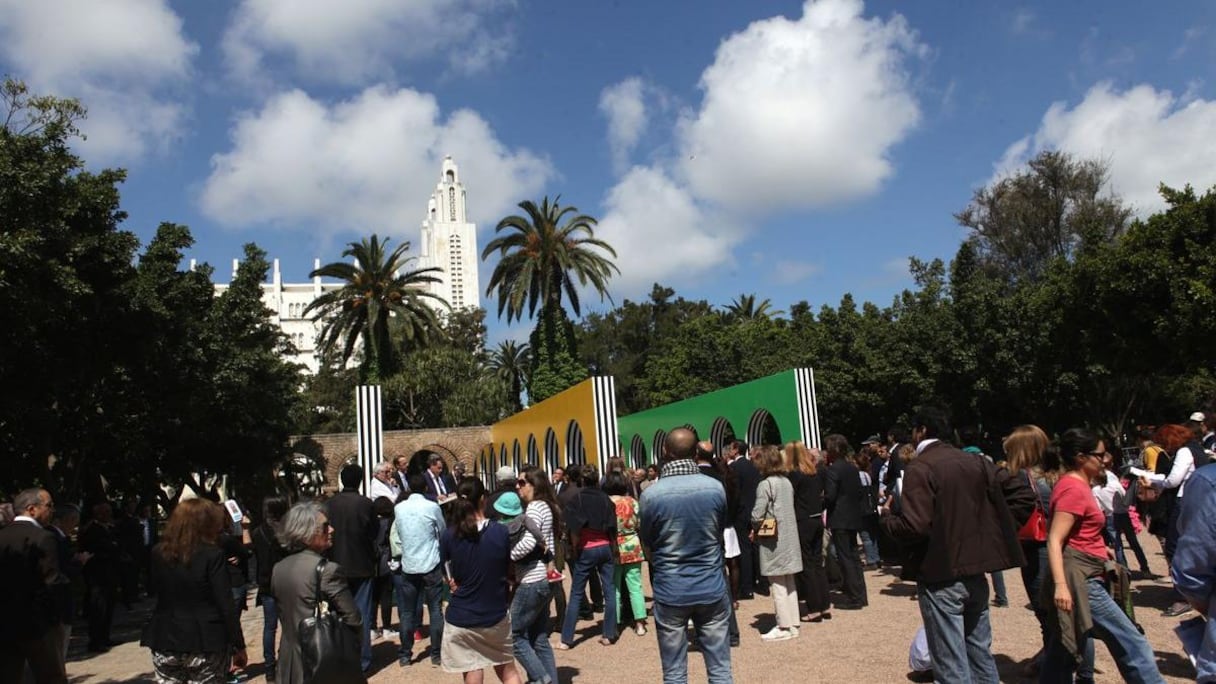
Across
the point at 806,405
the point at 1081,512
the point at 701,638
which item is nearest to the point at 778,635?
the point at 701,638

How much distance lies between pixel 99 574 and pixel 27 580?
5.27 metres

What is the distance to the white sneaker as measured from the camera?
7.13 metres

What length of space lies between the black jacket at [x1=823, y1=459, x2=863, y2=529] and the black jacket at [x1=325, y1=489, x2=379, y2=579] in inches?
172

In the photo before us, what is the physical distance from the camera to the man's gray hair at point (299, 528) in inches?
167

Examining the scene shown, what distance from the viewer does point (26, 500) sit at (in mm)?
5469

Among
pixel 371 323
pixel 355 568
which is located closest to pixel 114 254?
pixel 355 568

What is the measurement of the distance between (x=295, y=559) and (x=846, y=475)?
5.83 metres

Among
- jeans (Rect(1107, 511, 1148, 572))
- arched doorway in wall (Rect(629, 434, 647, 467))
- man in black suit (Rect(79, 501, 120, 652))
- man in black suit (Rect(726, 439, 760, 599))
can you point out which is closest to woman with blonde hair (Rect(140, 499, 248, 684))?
man in black suit (Rect(726, 439, 760, 599))

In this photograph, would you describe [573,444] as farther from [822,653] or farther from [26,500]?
[26,500]

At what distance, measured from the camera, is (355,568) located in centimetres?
702

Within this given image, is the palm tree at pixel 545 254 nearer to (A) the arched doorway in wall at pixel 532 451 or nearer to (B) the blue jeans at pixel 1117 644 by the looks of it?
(A) the arched doorway in wall at pixel 532 451

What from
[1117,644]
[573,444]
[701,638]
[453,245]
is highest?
[453,245]

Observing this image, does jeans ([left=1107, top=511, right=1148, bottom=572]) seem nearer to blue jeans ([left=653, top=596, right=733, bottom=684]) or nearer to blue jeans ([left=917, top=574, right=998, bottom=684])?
blue jeans ([left=917, top=574, right=998, bottom=684])

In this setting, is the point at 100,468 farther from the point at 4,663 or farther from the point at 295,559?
the point at 295,559
